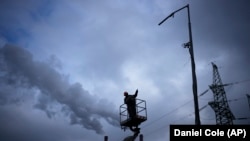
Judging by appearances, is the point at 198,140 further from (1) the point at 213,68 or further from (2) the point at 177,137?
(1) the point at 213,68

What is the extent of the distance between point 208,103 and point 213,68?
37.2 feet

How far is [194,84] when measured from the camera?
37.3ft

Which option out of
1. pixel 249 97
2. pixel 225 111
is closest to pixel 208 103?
pixel 225 111

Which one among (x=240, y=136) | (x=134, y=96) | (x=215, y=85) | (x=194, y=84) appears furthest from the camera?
(x=215, y=85)

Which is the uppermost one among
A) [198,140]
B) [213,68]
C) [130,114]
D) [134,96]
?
[213,68]

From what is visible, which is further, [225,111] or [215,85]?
[215,85]

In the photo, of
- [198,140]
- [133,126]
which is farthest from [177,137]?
[133,126]

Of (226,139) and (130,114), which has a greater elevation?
(130,114)

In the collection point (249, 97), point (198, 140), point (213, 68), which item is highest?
point (213, 68)

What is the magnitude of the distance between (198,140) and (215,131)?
2.20 feet

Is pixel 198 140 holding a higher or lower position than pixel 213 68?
lower

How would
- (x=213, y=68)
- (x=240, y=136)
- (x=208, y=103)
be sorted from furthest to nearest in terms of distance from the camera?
(x=213, y=68), (x=208, y=103), (x=240, y=136)

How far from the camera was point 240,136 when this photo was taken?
8.05 m

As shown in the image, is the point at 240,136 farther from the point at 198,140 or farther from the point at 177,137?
the point at 177,137
